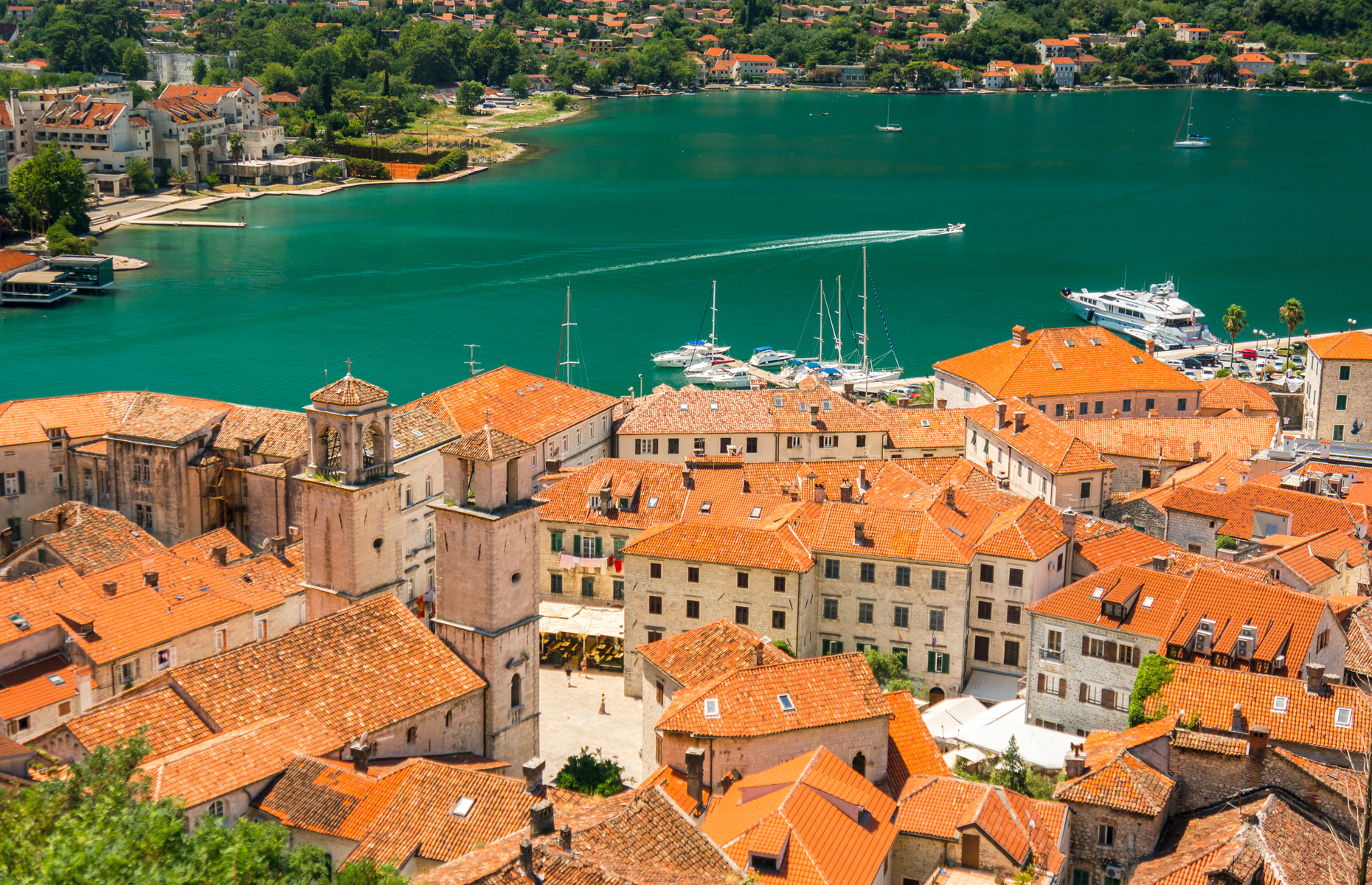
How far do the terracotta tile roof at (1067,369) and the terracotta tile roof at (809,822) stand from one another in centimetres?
4634

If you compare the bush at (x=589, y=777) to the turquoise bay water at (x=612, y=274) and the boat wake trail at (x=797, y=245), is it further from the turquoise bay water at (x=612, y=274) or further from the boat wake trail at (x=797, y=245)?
the boat wake trail at (x=797, y=245)

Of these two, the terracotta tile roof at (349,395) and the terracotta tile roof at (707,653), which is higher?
the terracotta tile roof at (349,395)

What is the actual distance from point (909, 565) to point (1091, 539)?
8245 mm

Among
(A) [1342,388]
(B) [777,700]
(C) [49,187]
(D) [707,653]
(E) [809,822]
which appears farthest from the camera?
(C) [49,187]

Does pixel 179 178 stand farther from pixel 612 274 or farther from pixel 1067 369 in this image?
pixel 1067 369

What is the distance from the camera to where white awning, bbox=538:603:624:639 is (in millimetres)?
55625

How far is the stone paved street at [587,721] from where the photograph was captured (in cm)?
4597

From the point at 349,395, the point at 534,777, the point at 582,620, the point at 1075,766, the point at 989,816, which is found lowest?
the point at 582,620

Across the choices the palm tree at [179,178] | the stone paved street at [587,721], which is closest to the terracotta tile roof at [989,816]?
the stone paved street at [587,721]

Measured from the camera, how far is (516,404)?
72.4m

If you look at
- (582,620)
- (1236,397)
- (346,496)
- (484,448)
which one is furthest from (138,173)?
(484,448)

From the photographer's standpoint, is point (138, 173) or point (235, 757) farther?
point (138, 173)

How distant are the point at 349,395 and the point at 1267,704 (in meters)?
28.2

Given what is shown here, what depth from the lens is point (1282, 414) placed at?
8725cm
